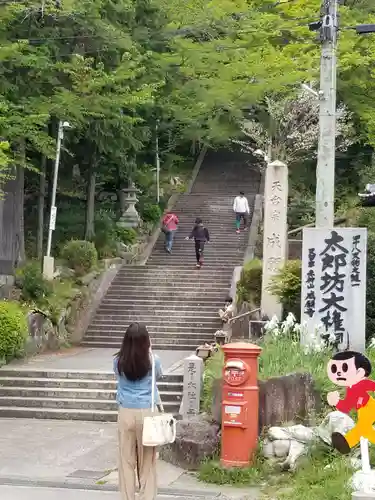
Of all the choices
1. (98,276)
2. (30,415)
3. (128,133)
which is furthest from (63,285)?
(30,415)

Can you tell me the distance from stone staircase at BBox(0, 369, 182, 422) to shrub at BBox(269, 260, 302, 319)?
2.56 metres

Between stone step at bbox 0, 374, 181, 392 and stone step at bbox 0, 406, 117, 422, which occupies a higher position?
stone step at bbox 0, 374, 181, 392

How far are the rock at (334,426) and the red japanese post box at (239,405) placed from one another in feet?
2.55

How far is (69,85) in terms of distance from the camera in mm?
19609

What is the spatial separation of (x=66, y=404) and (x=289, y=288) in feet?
15.3

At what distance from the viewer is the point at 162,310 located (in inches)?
778

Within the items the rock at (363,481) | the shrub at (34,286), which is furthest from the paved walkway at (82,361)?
the rock at (363,481)

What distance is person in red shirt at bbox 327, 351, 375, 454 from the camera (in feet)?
25.5

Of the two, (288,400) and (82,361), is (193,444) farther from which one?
(82,361)

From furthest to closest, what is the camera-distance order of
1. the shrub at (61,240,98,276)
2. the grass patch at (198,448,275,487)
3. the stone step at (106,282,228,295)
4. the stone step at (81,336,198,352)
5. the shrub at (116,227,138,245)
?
1. the shrub at (116,227,138,245)
2. the stone step at (106,282,228,295)
3. the shrub at (61,240,98,276)
4. the stone step at (81,336,198,352)
5. the grass patch at (198,448,275,487)

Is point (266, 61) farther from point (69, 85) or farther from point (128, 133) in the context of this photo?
point (69, 85)

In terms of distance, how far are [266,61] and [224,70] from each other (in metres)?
1.38

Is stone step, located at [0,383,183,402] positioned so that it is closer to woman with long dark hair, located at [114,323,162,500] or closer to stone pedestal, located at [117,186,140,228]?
woman with long dark hair, located at [114,323,162,500]

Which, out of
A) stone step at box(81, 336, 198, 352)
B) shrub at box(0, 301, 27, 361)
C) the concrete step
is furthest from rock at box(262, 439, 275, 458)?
the concrete step
